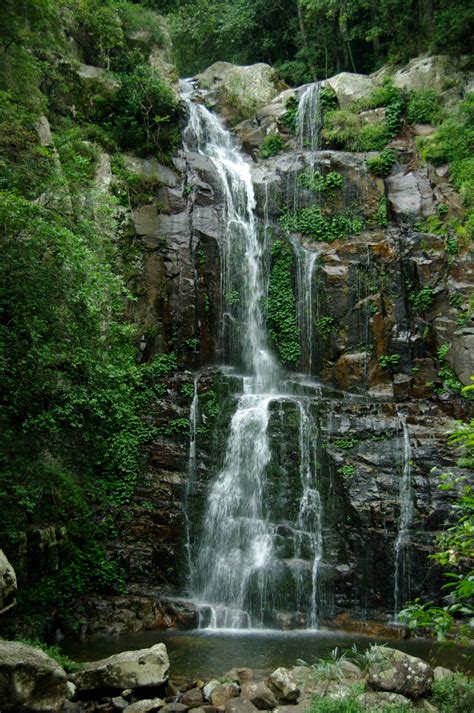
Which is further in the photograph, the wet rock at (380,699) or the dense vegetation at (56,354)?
the dense vegetation at (56,354)

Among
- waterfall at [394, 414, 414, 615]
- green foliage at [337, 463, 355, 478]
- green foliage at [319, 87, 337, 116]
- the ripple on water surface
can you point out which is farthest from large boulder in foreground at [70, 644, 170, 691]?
green foliage at [319, 87, 337, 116]

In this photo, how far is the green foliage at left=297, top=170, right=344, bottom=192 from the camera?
59.5 ft

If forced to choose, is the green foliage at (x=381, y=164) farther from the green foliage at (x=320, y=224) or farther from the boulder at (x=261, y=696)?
the boulder at (x=261, y=696)

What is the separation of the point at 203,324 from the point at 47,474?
6.58 m

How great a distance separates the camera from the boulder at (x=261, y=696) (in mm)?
6703

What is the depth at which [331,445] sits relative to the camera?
13.2 metres

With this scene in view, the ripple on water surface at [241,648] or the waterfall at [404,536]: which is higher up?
the waterfall at [404,536]

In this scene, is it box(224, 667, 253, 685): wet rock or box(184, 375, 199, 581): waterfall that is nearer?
box(224, 667, 253, 685): wet rock

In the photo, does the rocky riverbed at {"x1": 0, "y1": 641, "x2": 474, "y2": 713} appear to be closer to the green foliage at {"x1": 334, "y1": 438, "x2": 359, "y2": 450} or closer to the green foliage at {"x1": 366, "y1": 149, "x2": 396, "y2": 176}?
the green foliage at {"x1": 334, "y1": 438, "x2": 359, "y2": 450}

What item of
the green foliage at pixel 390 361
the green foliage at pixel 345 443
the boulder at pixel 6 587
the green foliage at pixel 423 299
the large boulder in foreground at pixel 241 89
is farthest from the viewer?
the large boulder in foreground at pixel 241 89

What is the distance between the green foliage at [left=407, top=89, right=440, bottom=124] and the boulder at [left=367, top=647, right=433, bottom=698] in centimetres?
1747

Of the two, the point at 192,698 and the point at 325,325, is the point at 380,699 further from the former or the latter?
the point at 325,325

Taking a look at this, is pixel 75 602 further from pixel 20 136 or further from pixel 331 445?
pixel 20 136

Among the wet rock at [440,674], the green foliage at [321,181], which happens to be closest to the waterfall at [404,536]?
the wet rock at [440,674]
